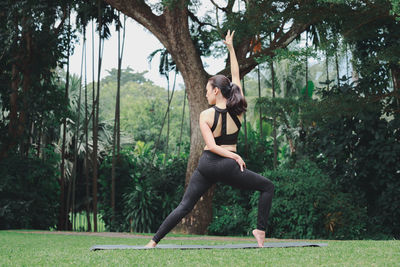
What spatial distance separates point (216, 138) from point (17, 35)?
11.1m

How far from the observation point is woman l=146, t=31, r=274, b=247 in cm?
509

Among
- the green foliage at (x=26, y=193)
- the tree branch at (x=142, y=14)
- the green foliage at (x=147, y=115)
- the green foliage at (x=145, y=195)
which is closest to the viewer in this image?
the tree branch at (x=142, y=14)

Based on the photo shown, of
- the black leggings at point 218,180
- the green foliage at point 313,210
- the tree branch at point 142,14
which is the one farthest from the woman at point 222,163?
the tree branch at point 142,14

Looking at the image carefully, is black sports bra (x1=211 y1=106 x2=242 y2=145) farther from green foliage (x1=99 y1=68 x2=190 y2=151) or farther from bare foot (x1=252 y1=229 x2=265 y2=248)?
green foliage (x1=99 y1=68 x2=190 y2=151)

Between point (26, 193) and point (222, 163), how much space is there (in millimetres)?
11052

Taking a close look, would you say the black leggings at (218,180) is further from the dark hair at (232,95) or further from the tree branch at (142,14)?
the tree branch at (142,14)

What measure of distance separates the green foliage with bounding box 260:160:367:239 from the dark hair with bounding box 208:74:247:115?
6.46m

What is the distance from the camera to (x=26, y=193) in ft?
48.5

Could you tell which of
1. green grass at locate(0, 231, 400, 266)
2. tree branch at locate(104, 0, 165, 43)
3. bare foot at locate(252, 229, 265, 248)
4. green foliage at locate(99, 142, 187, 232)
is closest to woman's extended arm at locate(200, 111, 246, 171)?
bare foot at locate(252, 229, 265, 248)

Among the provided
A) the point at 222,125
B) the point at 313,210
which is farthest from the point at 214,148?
the point at 313,210

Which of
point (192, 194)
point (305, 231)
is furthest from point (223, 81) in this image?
point (305, 231)

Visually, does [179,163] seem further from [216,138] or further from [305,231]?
[216,138]

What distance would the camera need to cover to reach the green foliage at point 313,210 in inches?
431

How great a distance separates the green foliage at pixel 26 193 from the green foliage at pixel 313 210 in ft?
20.9
